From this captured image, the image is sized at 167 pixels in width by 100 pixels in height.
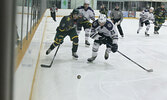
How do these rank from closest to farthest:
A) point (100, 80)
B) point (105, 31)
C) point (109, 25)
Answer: point (100, 80)
point (109, 25)
point (105, 31)

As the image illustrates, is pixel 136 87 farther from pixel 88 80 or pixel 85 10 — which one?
pixel 85 10

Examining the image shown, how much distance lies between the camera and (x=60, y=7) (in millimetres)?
16797

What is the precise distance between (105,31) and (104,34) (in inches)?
3.1

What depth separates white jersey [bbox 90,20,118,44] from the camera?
359 cm

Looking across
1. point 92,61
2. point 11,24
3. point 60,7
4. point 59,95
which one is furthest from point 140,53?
point 60,7

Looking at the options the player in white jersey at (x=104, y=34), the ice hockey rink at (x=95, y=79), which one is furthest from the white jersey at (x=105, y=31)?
the ice hockey rink at (x=95, y=79)

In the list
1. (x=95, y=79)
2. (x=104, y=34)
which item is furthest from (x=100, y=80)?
(x=104, y=34)

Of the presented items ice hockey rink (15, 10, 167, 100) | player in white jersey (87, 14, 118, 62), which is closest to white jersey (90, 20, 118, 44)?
player in white jersey (87, 14, 118, 62)

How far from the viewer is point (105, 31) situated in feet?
12.2

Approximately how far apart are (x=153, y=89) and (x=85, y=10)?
300cm

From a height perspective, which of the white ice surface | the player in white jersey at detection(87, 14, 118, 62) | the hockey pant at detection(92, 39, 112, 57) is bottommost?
the white ice surface

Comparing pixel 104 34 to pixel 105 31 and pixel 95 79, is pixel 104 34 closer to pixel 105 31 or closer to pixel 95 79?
pixel 105 31

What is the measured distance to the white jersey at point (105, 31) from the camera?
359 centimetres

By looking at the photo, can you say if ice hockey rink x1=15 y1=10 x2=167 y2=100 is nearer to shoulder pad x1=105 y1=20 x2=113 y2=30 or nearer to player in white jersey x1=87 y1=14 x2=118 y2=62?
player in white jersey x1=87 y1=14 x2=118 y2=62
